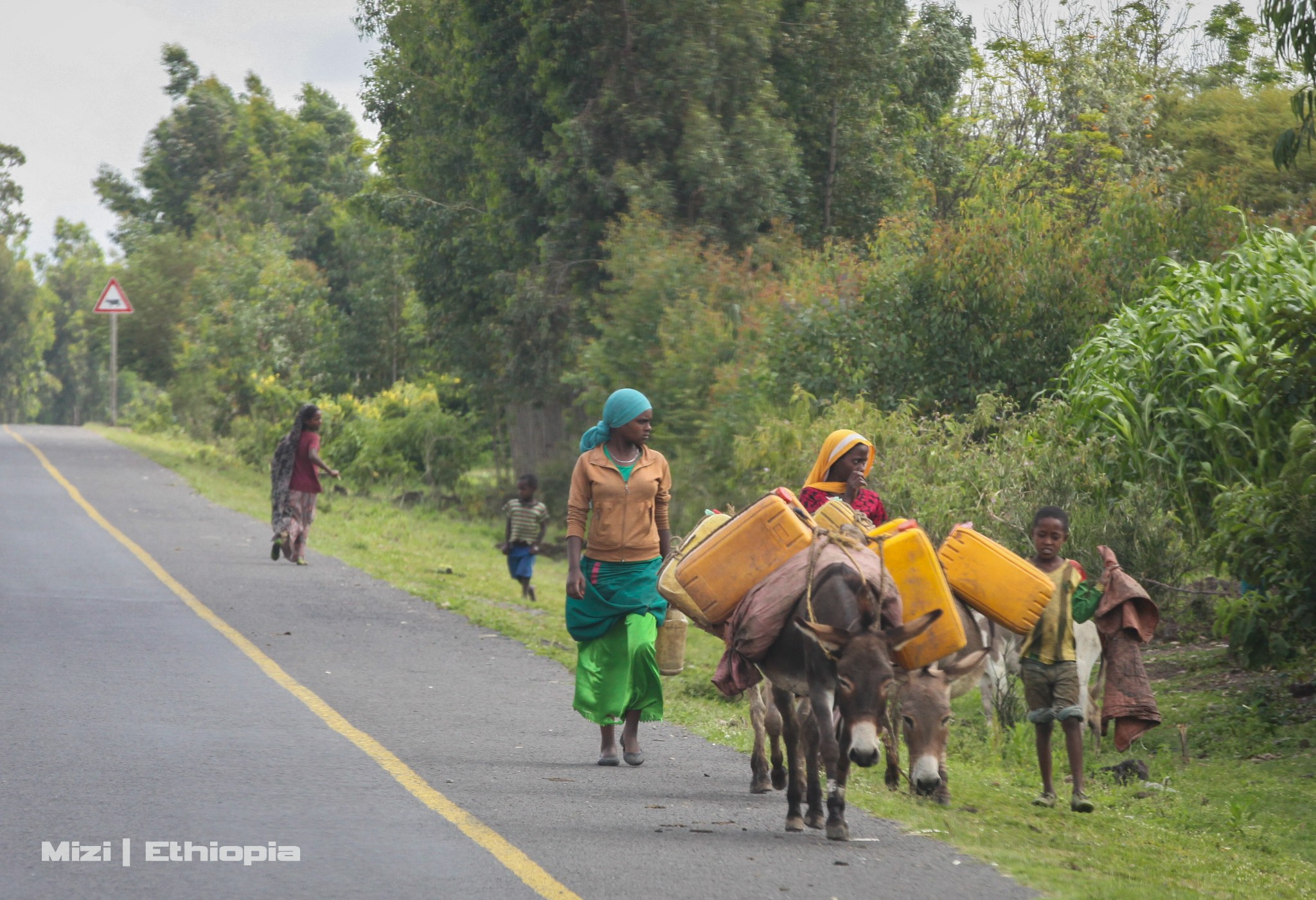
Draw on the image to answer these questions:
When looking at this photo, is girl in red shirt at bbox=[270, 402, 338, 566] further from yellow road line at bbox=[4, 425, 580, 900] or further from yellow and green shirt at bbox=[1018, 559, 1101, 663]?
yellow and green shirt at bbox=[1018, 559, 1101, 663]

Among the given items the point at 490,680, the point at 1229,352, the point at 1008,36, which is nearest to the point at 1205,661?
the point at 1229,352

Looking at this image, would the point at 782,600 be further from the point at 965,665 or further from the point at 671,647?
the point at 671,647

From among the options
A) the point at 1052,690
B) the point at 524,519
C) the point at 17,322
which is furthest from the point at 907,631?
the point at 17,322

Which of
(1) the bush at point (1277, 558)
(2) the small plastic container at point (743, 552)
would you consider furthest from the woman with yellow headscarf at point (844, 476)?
(1) the bush at point (1277, 558)

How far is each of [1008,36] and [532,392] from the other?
16.4 metres

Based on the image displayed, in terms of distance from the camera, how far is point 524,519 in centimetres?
1609

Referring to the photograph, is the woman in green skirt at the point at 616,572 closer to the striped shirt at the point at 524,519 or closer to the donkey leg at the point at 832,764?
the donkey leg at the point at 832,764

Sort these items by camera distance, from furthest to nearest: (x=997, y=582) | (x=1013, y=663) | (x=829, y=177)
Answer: (x=829, y=177)
(x=1013, y=663)
(x=997, y=582)

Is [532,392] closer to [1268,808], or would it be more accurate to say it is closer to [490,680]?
[490,680]

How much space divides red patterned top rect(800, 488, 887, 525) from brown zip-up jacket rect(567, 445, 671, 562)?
761mm

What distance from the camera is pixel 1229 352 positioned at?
11.3 metres

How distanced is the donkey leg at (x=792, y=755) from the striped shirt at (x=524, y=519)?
9147 mm

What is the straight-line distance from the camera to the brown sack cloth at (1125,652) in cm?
812

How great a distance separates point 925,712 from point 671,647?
2763 millimetres
